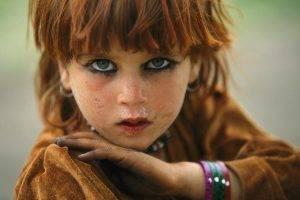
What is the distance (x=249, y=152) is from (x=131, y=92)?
0.60 metres

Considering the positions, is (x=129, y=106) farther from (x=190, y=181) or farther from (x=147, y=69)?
(x=190, y=181)

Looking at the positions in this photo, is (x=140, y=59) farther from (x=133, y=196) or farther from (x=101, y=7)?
(x=133, y=196)

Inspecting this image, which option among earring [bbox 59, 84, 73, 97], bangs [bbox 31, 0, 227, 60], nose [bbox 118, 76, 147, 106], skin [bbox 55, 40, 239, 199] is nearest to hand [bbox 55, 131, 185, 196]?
skin [bbox 55, 40, 239, 199]

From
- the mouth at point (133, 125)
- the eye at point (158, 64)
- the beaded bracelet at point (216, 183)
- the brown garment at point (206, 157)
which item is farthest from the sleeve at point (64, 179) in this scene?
the beaded bracelet at point (216, 183)

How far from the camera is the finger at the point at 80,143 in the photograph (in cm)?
148

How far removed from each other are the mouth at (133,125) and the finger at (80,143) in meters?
0.10

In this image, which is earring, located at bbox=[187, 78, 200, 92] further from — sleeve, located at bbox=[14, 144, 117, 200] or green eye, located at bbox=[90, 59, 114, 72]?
sleeve, located at bbox=[14, 144, 117, 200]

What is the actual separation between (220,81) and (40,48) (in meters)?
0.60

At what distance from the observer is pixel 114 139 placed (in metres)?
1.64

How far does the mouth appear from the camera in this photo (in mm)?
1586

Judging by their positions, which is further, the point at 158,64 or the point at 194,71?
the point at 194,71

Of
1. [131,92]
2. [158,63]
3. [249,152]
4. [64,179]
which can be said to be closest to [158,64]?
[158,63]

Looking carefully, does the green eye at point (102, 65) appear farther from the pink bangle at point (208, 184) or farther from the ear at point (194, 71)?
the pink bangle at point (208, 184)

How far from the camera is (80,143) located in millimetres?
1486
